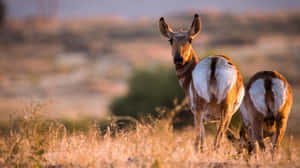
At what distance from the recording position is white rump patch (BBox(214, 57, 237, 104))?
6117mm

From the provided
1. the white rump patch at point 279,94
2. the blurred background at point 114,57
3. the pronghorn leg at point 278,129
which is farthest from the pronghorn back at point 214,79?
the blurred background at point 114,57

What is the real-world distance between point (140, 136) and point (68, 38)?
93161 mm

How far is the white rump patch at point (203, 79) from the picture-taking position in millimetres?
Result: 6176

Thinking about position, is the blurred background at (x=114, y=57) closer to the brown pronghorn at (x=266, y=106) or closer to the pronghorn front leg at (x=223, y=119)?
the pronghorn front leg at (x=223, y=119)

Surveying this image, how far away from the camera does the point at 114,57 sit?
3002 inches

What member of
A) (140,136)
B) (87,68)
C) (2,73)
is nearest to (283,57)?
(87,68)

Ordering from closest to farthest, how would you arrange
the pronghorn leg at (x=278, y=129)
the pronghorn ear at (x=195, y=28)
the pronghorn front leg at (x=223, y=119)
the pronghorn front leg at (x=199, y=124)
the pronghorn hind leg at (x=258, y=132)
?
the pronghorn front leg at (x=223, y=119), the pronghorn front leg at (x=199, y=124), the pronghorn leg at (x=278, y=129), the pronghorn hind leg at (x=258, y=132), the pronghorn ear at (x=195, y=28)

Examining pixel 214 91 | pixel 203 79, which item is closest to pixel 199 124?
pixel 214 91

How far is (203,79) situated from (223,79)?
0.36 meters

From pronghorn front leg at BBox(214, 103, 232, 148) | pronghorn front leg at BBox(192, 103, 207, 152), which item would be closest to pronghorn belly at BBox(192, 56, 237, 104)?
pronghorn front leg at BBox(214, 103, 232, 148)

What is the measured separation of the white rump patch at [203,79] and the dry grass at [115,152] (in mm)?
850

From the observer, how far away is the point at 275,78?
272 inches

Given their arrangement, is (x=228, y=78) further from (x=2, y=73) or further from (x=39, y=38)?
(x=39, y=38)

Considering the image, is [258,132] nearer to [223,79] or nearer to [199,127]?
[199,127]
